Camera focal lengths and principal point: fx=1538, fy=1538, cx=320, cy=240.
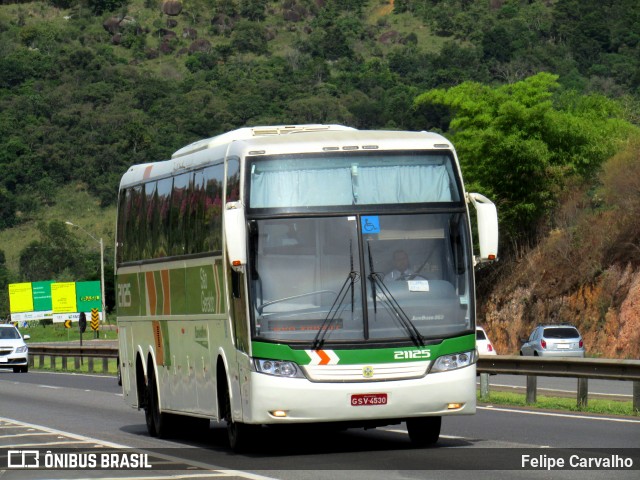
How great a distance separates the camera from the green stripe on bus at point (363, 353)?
15039 mm

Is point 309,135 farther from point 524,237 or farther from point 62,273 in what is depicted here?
point 62,273

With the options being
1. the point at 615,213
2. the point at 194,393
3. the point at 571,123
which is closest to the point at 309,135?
the point at 194,393

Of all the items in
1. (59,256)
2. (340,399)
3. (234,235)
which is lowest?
(340,399)

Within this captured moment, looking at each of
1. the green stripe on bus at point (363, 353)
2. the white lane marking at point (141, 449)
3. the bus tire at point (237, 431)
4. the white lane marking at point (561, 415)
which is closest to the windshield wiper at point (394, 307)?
the green stripe on bus at point (363, 353)

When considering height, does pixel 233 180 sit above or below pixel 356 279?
above

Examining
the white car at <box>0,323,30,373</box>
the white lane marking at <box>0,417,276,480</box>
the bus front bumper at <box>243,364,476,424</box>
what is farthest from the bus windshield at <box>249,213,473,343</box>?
the white car at <box>0,323,30,373</box>

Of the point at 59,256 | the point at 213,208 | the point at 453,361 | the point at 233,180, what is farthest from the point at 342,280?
the point at 59,256

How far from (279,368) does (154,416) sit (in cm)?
507

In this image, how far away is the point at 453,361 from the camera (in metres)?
15.4

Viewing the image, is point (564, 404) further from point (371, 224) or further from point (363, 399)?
point (363, 399)

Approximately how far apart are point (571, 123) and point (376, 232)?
4480 centimetres

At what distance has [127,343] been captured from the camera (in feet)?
70.2

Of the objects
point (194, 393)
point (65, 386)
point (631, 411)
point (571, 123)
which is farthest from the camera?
point (571, 123)

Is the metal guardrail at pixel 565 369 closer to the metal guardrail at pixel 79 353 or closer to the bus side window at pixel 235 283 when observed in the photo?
the bus side window at pixel 235 283
